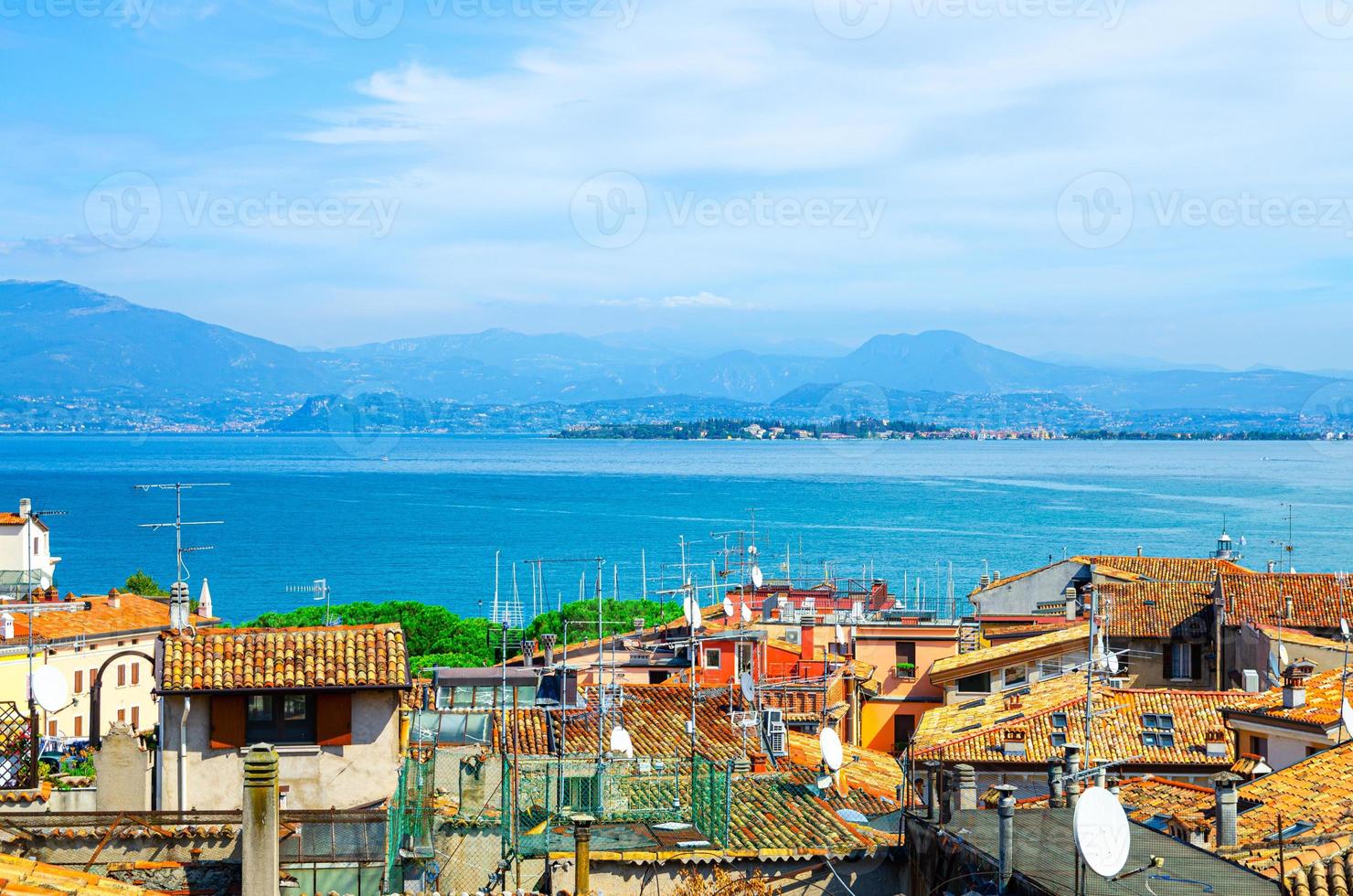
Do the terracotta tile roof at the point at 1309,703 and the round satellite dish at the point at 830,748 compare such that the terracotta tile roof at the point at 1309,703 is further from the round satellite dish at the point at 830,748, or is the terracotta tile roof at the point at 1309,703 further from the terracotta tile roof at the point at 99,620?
the terracotta tile roof at the point at 99,620

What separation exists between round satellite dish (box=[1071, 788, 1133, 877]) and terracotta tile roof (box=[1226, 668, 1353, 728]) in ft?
39.6

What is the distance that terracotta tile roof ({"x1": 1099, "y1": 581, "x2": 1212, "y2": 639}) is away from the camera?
30.3m

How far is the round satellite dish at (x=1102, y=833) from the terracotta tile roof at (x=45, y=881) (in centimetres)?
487

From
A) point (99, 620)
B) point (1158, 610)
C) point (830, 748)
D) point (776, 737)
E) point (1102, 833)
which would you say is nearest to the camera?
point (1102, 833)

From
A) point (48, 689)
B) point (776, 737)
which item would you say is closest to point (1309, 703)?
point (776, 737)

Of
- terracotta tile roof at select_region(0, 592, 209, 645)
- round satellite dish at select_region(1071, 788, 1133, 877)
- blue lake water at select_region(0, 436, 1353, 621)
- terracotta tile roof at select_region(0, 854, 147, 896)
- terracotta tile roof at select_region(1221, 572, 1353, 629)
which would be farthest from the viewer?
blue lake water at select_region(0, 436, 1353, 621)

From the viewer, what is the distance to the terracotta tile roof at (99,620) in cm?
3597

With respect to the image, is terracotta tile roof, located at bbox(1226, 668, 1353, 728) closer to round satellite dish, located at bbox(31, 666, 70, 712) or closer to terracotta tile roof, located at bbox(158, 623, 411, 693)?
terracotta tile roof, located at bbox(158, 623, 411, 693)

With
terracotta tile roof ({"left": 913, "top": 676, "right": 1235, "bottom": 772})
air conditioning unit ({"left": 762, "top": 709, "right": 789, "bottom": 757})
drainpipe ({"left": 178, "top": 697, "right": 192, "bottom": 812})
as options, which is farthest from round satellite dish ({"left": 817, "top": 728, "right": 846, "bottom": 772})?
drainpipe ({"left": 178, "top": 697, "right": 192, "bottom": 812})

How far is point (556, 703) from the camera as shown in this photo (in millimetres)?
20875

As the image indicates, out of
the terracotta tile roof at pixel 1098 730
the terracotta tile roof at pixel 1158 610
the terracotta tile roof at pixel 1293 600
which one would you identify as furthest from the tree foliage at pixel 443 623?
the terracotta tile roof at pixel 1098 730

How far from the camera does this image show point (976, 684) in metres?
28.6

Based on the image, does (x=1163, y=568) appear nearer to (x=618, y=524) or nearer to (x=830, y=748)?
(x=830, y=748)

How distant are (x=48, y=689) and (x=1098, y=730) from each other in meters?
13.8
